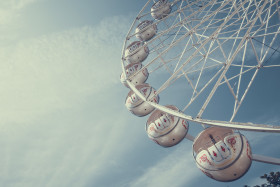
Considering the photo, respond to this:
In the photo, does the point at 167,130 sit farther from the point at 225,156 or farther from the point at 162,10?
the point at 162,10

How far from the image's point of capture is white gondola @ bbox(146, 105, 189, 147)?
33.2 feet

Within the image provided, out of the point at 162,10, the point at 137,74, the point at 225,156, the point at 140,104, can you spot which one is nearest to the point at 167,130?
the point at 225,156

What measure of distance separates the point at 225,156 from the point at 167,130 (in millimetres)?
3366

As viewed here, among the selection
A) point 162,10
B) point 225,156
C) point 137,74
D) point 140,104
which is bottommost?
point 225,156

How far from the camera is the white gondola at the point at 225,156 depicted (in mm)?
7125

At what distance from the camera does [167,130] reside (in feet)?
33.1

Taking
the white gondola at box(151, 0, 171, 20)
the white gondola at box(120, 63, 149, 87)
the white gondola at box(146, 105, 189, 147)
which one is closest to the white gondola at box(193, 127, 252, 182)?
the white gondola at box(146, 105, 189, 147)

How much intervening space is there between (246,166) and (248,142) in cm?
88

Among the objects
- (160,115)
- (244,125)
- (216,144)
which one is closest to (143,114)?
(160,115)

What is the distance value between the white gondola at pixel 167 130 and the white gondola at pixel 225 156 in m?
2.27

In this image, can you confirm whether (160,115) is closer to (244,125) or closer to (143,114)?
(143,114)

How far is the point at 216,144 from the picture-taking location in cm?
752

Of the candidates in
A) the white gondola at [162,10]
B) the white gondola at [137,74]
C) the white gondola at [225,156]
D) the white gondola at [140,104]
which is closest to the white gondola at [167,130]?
the white gondola at [225,156]

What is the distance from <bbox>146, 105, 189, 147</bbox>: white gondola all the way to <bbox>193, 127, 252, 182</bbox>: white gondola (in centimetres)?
227
